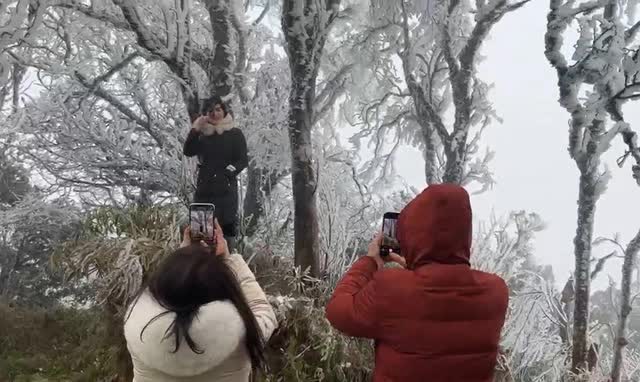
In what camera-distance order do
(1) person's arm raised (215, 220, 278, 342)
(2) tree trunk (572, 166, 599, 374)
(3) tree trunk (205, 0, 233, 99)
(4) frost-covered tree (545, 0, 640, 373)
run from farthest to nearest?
(3) tree trunk (205, 0, 233, 99), (2) tree trunk (572, 166, 599, 374), (4) frost-covered tree (545, 0, 640, 373), (1) person's arm raised (215, 220, 278, 342)

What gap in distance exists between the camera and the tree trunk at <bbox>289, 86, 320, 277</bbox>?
8.20 ft

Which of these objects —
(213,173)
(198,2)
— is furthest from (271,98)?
(198,2)

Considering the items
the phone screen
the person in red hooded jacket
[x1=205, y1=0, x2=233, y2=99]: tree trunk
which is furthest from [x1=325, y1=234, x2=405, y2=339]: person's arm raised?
[x1=205, y1=0, x2=233, y2=99]: tree trunk

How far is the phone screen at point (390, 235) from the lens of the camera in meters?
1.55

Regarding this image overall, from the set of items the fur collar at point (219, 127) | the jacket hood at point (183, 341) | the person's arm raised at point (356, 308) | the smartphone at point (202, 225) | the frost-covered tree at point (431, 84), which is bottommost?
the jacket hood at point (183, 341)

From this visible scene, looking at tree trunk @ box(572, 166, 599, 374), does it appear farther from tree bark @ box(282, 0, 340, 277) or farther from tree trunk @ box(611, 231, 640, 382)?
tree bark @ box(282, 0, 340, 277)

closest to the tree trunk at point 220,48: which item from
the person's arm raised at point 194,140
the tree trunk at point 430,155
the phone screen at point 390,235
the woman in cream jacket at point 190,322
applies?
the person's arm raised at point 194,140

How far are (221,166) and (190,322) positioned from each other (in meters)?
1.35

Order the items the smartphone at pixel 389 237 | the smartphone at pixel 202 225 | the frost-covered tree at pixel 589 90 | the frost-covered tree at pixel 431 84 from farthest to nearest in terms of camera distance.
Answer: the frost-covered tree at pixel 431 84 < the frost-covered tree at pixel 589 90 < the smartphone at pixel 202 225 < the smartphone at pixel 389 237

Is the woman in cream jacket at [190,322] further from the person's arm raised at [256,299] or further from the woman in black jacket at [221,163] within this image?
the woman in black jacket at [221,163]

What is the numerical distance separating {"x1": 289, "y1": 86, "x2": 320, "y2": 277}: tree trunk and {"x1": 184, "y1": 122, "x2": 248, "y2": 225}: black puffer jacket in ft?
0.78

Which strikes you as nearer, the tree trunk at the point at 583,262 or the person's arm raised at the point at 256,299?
the person's arm raised at the point at 256,299

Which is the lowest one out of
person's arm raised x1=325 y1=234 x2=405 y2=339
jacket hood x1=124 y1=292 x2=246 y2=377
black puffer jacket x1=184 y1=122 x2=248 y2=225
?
jacket hood x1=124 y1=292 x2=246 y2=377

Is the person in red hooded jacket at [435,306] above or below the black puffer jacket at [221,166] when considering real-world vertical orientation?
below
